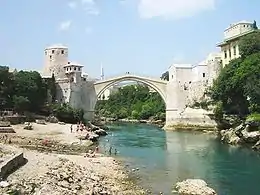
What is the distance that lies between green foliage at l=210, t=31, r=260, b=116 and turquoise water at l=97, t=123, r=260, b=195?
722cm

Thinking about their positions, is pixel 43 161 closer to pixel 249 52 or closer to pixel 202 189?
pixel 202 189

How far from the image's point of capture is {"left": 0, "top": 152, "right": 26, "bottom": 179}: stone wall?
67.3 ft

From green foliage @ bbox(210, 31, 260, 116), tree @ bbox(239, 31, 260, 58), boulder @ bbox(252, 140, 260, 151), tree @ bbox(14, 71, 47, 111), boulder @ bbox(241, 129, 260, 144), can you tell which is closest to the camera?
boulder @ bbox(252, 140, 260, 151)

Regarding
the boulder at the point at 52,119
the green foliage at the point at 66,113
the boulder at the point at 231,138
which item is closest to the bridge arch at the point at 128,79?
the green foliage at the point at 66,113

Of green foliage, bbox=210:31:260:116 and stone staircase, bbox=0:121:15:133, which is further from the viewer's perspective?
green foliage, bbox=210:31:260:116

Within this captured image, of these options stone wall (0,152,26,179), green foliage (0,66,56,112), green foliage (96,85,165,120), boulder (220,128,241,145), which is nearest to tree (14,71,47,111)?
green foliage (0,66,56,112)

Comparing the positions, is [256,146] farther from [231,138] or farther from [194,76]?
[194,76]

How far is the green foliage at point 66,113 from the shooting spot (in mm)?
61125

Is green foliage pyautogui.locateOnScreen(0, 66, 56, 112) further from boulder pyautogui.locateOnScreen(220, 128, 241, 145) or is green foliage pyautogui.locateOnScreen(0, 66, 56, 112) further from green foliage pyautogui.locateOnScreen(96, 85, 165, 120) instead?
green foliage pyautogui.locateOnScreen(96, 85, 165, 120)

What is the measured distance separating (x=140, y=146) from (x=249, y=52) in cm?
2319

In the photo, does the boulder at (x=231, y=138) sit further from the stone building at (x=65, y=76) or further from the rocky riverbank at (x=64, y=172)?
the stone building at (x=65, y=76)

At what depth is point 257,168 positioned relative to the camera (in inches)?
1225

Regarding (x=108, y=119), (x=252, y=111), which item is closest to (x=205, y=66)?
(x=252, y=111)

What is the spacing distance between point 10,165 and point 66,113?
39.3 m
